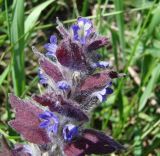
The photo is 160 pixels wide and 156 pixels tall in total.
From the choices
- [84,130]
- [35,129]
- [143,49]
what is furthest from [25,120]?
[143,49]

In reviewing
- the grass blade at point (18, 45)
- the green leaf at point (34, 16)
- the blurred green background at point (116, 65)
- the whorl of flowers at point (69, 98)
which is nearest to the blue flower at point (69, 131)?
the whorl of flowers at point (69, 98)

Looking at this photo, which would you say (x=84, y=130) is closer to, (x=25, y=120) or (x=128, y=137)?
(x=25, y=120)

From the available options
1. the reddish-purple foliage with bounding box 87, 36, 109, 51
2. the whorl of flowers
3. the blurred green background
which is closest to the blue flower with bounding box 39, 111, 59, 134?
the whorl of flowers

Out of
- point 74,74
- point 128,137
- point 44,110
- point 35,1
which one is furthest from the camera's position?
point 35,1

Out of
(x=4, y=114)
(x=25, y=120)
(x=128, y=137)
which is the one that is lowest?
(x=128, y=137)

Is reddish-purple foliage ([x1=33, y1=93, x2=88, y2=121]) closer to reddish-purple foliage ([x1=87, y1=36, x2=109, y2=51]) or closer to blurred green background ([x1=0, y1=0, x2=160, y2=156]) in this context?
reddish-purple foliage ([x1=87, y1=36, x2=109, y2=51])

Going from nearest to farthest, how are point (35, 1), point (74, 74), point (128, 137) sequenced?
point (74, 74)
point (128, 137)
point (35, 1)

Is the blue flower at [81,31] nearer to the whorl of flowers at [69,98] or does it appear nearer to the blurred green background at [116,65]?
the whorl of flowers at [69,98]

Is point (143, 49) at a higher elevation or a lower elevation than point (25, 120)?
lower
